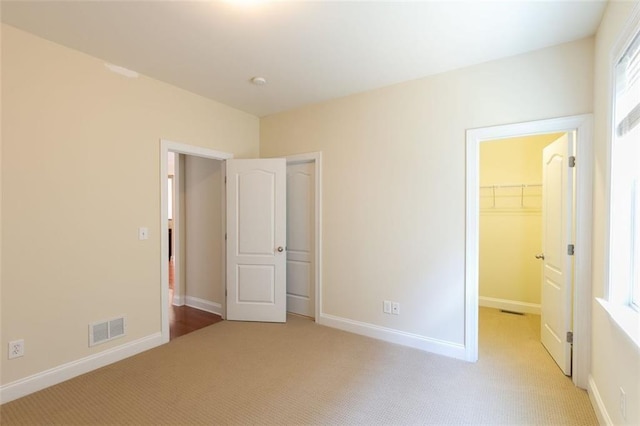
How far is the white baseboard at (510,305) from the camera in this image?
3.89m

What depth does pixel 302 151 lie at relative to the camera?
12.3ft

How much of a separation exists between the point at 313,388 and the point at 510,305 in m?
3.19

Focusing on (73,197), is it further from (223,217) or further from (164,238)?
(223,217)

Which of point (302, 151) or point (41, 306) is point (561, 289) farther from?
point (41, 306)

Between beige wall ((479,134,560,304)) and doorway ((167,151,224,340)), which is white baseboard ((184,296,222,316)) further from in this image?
beige wall ((479,134,560,304))

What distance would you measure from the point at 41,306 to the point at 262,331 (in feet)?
6.43

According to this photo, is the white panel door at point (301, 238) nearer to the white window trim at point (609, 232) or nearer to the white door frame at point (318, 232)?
the white door frame at point (318, 232)

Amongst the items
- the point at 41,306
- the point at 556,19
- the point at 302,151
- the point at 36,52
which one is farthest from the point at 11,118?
the point at 556,19

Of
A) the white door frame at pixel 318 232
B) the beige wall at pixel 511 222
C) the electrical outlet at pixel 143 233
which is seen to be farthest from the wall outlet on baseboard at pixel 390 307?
the electrical outlet at pixel 143 233

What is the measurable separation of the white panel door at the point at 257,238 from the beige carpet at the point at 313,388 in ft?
2.09

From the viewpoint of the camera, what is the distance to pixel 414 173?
9.77 feet

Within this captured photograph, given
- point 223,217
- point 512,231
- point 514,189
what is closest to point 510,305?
point 512,231

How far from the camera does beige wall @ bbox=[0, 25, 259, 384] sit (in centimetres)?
215

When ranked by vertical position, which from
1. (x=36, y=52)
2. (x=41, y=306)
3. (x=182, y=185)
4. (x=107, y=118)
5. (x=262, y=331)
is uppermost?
(x=36, y=52)
